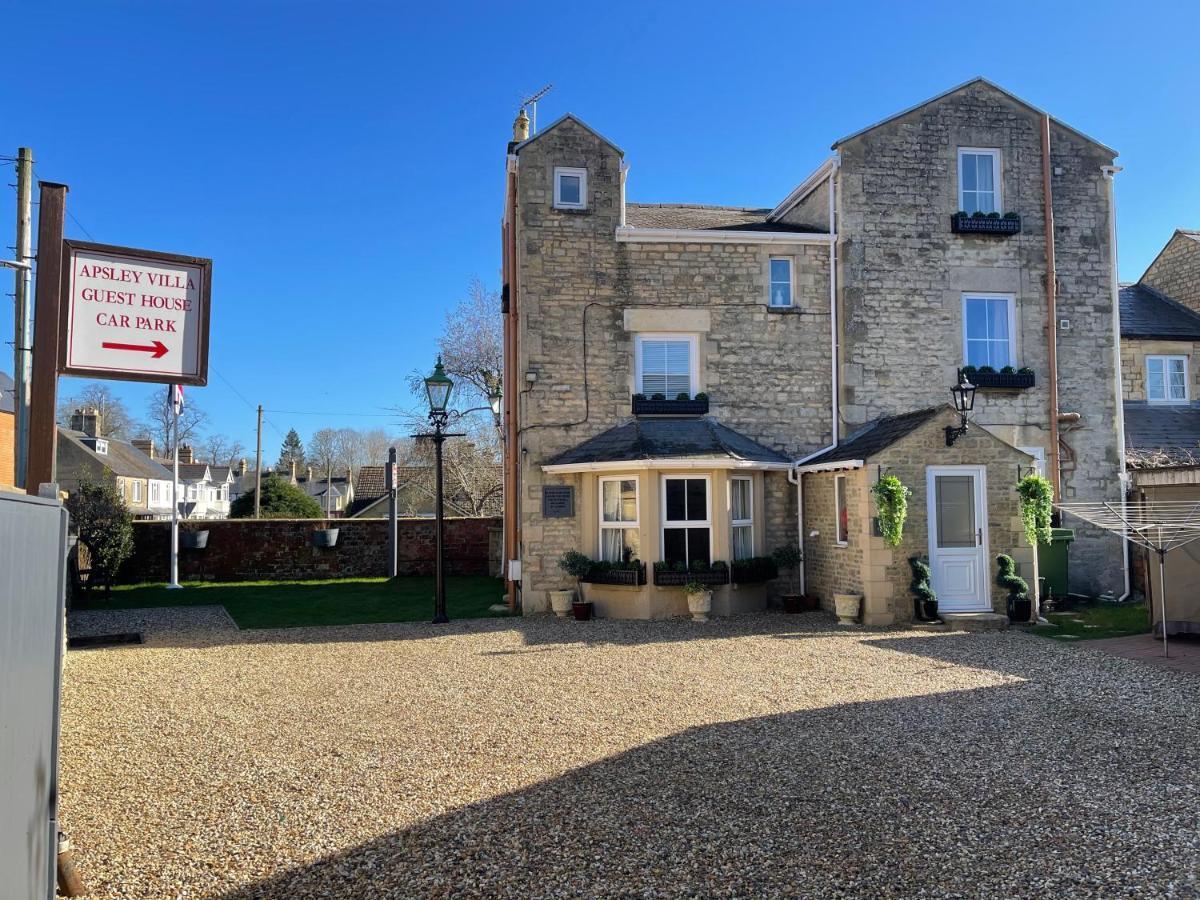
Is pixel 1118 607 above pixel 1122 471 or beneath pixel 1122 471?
beneath

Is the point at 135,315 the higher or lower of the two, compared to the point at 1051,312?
lower

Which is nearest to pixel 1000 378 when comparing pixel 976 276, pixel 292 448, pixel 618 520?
pixel 976 276

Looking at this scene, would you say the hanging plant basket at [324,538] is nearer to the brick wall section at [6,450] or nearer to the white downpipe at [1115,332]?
the brick wall section at [6,450]

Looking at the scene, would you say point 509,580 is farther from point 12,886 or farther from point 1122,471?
point 12,886

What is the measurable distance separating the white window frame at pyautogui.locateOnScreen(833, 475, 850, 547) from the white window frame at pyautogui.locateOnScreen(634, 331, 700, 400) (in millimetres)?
2894

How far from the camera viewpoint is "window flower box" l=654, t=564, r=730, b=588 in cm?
1338

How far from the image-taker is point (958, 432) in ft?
41.7

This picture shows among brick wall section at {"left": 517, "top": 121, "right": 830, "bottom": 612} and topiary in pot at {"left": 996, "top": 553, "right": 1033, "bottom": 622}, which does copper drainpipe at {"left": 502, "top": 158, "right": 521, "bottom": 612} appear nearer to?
brick wall section at {"left": 517, "top": 121, "right": 830, "bottom": 612}

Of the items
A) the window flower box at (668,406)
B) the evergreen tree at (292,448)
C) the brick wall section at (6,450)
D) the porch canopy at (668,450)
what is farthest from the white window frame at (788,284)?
the evergreen tree at (292,448)

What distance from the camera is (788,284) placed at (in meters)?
15.4

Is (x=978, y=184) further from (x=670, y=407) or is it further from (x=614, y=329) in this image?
(x=614, y=329)

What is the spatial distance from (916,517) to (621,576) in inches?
176

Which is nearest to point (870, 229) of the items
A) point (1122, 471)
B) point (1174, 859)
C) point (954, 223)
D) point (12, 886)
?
point (954, 223)

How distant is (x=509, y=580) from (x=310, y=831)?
1024 cm
